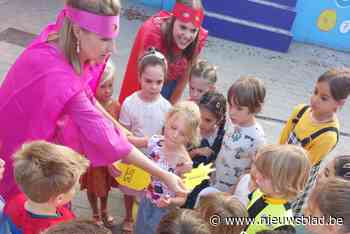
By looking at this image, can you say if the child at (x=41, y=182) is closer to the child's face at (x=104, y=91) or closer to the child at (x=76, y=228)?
the child at (x=76, y=228)

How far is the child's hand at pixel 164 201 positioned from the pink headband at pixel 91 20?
1.11 m

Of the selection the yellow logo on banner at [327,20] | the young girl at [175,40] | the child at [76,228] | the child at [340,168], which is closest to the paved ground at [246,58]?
the yellow logo on banner at [327,20]

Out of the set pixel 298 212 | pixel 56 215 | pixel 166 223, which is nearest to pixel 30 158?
pixel 56 215

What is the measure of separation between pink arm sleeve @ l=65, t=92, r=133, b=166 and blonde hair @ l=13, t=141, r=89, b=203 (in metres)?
0.23

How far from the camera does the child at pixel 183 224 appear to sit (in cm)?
196

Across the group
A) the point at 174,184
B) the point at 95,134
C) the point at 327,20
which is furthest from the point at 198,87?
the point at 327,20

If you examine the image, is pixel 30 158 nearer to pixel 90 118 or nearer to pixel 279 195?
pixel 90 118

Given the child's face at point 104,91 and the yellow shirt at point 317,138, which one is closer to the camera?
the yellow shirt at point 317,138

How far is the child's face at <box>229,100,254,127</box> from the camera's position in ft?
10.1

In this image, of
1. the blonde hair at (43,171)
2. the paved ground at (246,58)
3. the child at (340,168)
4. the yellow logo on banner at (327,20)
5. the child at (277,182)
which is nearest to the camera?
the blonde hair at (43,171)

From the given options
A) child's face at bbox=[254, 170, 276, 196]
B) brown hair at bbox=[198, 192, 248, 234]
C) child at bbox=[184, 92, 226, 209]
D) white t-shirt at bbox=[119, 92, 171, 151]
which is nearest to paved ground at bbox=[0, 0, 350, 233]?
child at bbox=[184, 92, 226, 209]

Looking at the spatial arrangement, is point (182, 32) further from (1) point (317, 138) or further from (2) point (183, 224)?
(2) point (183, 224)

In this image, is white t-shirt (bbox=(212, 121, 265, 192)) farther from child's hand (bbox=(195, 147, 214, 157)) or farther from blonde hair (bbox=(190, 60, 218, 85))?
blonde hair (bbox=(190, 60, 218, 85))

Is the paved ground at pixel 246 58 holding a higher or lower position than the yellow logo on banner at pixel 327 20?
lower
